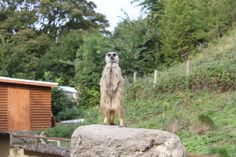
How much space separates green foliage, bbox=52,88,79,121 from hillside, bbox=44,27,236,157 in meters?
2.33

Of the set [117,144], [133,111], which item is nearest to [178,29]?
[133,111]

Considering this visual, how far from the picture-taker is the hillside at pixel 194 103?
9742mm

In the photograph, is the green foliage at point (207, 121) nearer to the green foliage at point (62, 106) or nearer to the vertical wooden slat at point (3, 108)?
the vertical wooden slat at point (3, 108)

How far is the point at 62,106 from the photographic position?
21625 millimetres

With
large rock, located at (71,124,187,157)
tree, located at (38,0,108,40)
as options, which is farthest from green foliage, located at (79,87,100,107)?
large rock, located at (71,124,187,157)

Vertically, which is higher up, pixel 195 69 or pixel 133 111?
pixel 195 69

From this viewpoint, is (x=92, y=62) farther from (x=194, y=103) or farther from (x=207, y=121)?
(x=207, y=121)

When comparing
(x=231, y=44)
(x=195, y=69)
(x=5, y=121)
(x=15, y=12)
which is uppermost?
(x=15, y=12)

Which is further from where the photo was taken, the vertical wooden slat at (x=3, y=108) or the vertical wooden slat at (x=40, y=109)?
the vertical wooden slat at (x=40, y=109)

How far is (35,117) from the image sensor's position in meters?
18.3

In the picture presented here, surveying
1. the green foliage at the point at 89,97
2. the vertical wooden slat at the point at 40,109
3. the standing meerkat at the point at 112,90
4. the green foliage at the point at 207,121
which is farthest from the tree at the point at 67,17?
the standing meerkat at the point at 112,90

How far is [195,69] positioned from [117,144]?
473 inches

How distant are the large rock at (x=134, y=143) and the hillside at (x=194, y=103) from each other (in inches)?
155

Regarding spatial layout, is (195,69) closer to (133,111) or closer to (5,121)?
(133,111)
